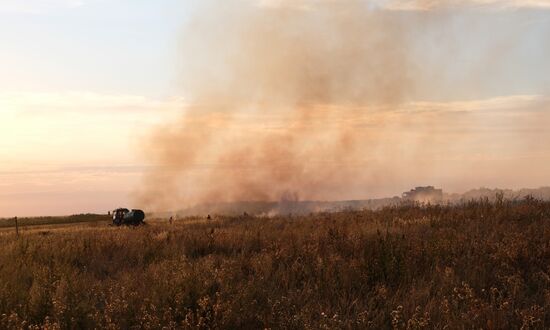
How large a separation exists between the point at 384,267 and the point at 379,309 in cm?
132

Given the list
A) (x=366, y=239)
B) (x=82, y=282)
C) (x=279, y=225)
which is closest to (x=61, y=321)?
(x=82, y=282)

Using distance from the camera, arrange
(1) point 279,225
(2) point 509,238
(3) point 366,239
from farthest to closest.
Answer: (1) point 279,225 < (3) point 366,239 < (2) point 509,238

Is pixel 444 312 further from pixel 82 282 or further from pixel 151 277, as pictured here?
pixel 82 282

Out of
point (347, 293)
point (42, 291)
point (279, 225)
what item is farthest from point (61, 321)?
point (279, 225)

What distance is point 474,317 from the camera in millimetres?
4430

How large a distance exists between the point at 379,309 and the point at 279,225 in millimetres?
10394

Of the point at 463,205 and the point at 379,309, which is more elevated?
the point at 463,205

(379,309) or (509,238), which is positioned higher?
(509,238)

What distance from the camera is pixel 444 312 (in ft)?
15.2

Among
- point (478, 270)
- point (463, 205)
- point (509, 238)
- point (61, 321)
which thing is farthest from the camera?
point (463, 205)

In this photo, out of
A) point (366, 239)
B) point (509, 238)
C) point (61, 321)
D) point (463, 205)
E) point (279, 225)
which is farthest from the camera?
point (279, 225)

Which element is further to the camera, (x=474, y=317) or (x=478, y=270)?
(x=478, y=270)

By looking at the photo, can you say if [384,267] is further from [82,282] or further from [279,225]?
[279,225]

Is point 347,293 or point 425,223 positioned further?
point 425,223
